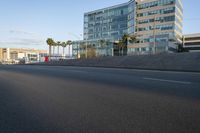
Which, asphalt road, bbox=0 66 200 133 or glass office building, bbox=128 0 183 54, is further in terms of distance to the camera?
glass office building, bbox=128 0 183 54

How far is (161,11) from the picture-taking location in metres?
80.1

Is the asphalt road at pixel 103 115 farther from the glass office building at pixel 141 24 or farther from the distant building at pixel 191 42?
the distant building at pixel 191 42

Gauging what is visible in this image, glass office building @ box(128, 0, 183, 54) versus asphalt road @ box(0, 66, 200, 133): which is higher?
glass office building @ box(128, 0, 183, 54)

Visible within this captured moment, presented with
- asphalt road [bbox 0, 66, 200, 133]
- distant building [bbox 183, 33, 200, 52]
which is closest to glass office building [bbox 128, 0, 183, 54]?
distant building [bbox 183, 33, 200, 52]

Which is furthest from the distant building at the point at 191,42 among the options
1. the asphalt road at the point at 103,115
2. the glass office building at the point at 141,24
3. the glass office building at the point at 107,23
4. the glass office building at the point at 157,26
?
the asphalt road at the point at 103,115

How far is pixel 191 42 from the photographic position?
9719 cm

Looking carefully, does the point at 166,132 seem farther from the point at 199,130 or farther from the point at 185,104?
the point at 185,104

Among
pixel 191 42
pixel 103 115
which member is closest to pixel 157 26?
pixel 191 42

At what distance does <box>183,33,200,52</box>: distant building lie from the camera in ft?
313

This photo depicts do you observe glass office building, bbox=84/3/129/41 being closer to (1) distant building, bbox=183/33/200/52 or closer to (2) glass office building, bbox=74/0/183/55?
(2) glass office building, bbox=74/0/183/55

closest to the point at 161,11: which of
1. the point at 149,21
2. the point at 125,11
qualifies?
the point at 149,21

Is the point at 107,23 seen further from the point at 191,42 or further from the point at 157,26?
the point at 191,42

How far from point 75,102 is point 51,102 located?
696 mm

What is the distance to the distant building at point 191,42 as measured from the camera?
95.5 metres
